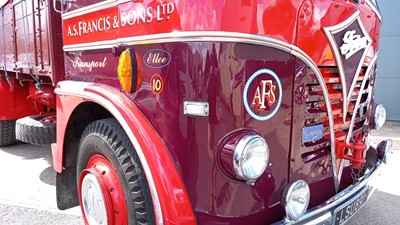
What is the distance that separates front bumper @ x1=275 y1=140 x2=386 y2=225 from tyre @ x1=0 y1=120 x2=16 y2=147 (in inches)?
186

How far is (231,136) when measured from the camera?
1.61m

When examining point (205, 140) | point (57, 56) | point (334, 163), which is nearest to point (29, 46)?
point (57, 56)

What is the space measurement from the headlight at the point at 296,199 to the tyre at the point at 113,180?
0.71 metres

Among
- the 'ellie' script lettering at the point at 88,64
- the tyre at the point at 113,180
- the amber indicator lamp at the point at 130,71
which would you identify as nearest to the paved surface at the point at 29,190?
the tyre at the point at 113,180

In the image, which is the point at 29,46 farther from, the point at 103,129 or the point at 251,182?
the point at 251,182

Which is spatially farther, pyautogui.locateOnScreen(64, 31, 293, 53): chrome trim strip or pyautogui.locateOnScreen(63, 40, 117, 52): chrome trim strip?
pyautogui.locateOnScreen(63, 40, 117, 52): chrome trim strip

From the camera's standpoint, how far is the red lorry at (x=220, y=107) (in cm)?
159

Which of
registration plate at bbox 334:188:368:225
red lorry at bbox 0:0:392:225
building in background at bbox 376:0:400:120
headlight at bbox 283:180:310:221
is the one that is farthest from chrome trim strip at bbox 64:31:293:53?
building in background at bbox 376:0:400:120

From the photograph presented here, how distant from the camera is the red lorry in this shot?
159cm

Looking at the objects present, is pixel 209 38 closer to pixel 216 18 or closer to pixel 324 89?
pixel 216 18

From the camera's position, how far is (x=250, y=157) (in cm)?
157

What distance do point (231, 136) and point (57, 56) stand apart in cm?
198

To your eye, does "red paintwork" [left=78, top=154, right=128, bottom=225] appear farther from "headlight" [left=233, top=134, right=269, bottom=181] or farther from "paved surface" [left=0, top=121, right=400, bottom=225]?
"paved surface" [left=0, top=121, right=400, bottom=225]

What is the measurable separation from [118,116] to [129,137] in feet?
0.49
